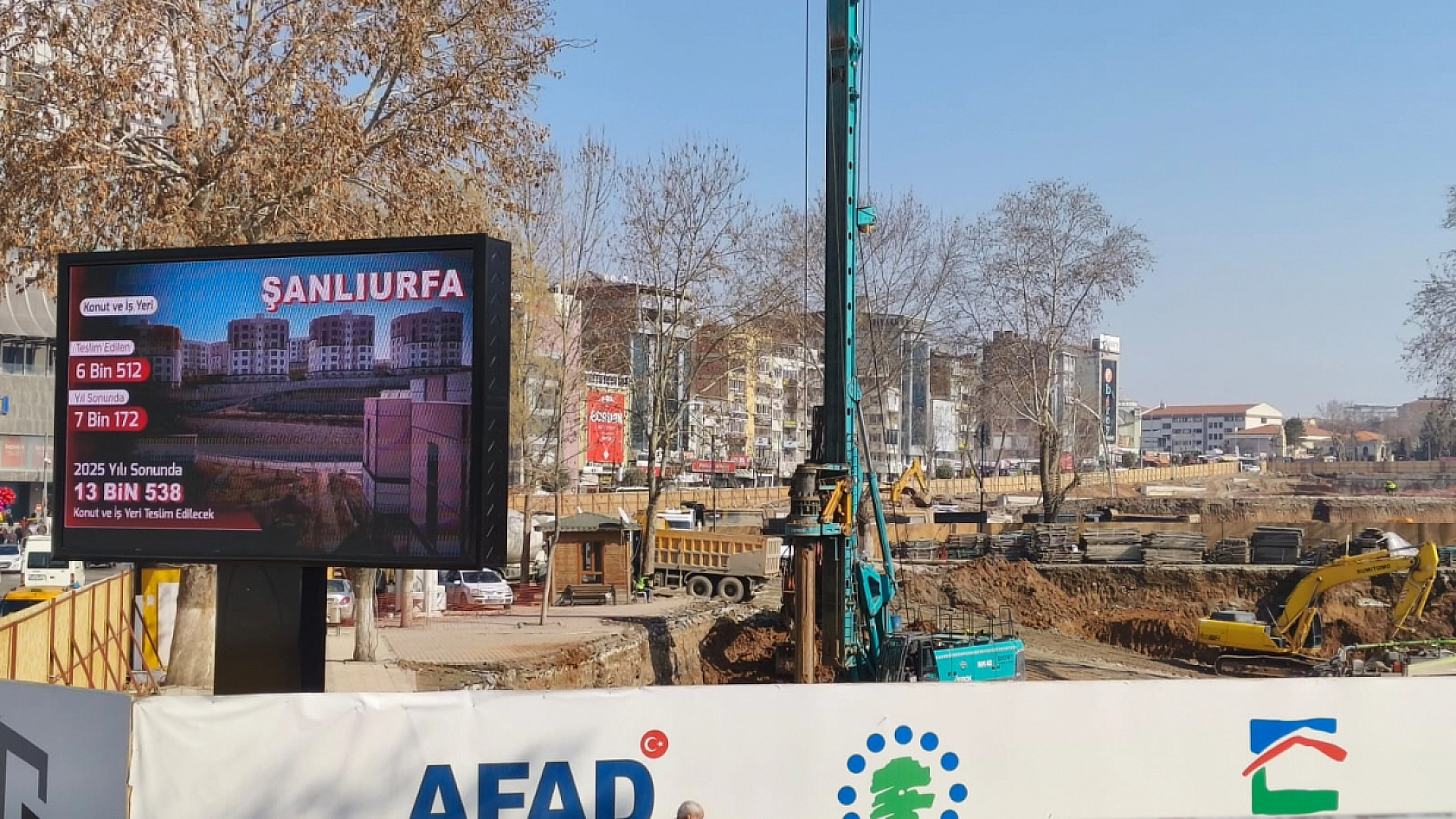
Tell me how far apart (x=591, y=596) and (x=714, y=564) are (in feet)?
15.8

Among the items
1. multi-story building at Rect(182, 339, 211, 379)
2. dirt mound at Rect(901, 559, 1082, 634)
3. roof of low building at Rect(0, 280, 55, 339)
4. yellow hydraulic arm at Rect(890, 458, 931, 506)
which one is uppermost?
roof of low building at Rect(0, 280, 55, 339)

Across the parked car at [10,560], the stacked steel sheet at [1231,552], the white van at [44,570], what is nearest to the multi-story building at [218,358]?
the white van at [44,570]

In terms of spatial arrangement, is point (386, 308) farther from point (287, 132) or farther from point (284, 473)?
point (287, 132)

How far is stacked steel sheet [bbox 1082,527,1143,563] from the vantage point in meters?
50.5

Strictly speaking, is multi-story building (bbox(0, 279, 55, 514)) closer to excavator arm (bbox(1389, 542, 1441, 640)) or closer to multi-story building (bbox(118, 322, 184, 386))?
multi-story building (bbox(118, 322, 184, 386))

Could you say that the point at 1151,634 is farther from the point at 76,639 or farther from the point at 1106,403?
the point at 1106,403

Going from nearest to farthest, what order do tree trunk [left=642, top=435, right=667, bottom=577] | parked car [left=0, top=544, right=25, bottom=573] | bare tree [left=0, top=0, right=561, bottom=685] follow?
bare tree [left=0, top=0, right=561, bottom=685] < parked car [left=0, top=544, right=25, bottom=573] < tree trunk [left=642, top=435, right=667, bottom=577]

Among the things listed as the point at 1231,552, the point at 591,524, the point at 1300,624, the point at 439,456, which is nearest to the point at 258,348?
the point at 439,456

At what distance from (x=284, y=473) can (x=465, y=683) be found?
12.7 metres

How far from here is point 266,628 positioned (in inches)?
435

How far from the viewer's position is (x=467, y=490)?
9.88 m

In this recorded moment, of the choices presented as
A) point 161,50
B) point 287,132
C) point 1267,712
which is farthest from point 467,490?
point 161,50

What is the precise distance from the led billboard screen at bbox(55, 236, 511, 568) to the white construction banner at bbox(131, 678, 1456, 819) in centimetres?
140

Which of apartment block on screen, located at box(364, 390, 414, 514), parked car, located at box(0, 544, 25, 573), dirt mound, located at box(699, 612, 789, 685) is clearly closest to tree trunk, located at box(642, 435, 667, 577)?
dirt mound, located at box(699, 612, 789, 685)
